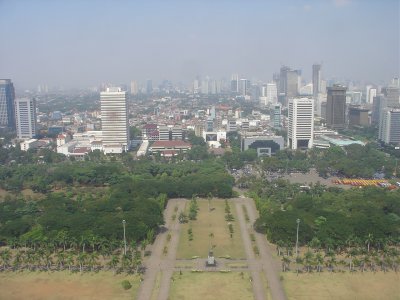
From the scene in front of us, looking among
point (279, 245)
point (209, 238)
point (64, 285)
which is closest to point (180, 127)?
point (209, 238)

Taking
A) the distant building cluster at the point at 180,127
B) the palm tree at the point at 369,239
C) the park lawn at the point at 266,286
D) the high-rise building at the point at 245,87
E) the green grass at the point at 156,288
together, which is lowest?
the green grass at the point at 156,288

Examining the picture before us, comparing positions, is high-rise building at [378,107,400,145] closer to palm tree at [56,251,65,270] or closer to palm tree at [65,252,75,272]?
palm tree at [65,252,75,272]

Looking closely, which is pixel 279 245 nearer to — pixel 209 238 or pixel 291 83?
pixel 209 238

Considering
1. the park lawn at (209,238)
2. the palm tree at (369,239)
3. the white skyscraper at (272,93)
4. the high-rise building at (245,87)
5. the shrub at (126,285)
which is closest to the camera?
the shrub at (126,285)

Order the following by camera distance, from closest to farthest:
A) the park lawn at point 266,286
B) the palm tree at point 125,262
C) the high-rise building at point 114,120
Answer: the park lawn at point 266,286 → the palm tree at point 125,262 → the high-rise building at point 114,120

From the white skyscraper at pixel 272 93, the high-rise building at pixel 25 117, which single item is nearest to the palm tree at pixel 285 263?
the high-rise building at pixel 25 117

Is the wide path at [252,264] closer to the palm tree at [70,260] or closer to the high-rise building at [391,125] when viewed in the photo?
the palm tree at [70,260]

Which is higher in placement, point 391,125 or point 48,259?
point 391,125

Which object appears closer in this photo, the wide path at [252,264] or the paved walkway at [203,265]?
the wide path at [252,264]
